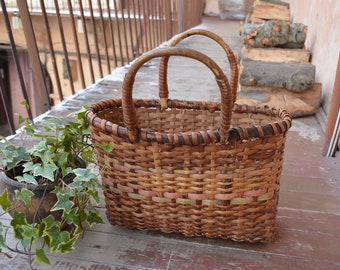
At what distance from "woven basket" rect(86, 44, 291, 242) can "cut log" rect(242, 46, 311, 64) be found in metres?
1.64

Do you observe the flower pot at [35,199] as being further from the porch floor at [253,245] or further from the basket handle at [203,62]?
the basket handle at [203,62]

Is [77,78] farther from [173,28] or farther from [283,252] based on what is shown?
[283,252]

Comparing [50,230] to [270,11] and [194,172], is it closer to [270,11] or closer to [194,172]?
[194,172]

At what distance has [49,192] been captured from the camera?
0.98 metres

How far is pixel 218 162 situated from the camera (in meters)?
0.92

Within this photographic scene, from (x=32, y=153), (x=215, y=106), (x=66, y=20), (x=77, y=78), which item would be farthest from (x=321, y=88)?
(x=77, y=78)

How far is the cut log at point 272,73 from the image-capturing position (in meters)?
2.35

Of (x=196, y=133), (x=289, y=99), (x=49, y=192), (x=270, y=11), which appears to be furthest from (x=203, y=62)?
(x=270, y=11)

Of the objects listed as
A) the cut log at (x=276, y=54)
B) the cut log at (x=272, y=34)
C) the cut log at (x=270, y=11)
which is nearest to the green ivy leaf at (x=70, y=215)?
the cut log at (x=276, y=54)

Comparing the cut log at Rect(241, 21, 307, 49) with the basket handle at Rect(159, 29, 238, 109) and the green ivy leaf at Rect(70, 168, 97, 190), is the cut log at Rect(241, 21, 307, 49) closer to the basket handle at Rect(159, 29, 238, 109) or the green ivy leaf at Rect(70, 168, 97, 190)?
the basket handle at Rect(159, 29, 238, 109)

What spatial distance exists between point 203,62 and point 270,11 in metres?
3.61

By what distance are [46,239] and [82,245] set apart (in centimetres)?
18

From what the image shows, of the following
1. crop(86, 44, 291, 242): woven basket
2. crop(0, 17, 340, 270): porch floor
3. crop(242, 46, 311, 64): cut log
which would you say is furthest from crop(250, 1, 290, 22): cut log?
crop(86, 44, 291, 242): woven basket

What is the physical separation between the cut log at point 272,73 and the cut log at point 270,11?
176 cm
